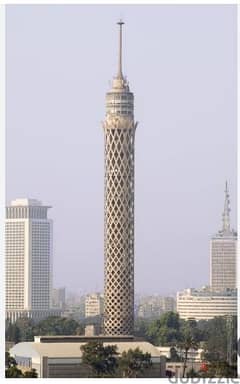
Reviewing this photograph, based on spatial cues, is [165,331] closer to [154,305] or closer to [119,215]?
[119,215]

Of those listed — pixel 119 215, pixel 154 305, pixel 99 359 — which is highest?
pixel 119 215

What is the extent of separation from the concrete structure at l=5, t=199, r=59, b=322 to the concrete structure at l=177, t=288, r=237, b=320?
5.20 m

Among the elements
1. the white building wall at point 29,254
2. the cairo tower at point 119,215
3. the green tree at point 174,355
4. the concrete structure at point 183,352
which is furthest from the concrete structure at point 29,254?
the green tree at point 174,355

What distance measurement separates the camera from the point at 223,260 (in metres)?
30.9

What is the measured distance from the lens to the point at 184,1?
3547mm

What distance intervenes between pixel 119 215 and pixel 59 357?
14.0ft

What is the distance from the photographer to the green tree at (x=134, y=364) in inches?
451

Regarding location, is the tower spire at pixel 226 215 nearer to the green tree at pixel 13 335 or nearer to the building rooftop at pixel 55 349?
the green tree at pixel 13 335

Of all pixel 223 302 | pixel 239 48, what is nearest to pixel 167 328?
pixel 223 302

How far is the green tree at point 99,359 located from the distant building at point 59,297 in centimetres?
2183

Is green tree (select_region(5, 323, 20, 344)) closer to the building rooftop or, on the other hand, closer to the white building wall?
the building rooftop

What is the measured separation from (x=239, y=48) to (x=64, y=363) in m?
8.60

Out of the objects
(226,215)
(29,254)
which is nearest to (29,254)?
(29,254)
